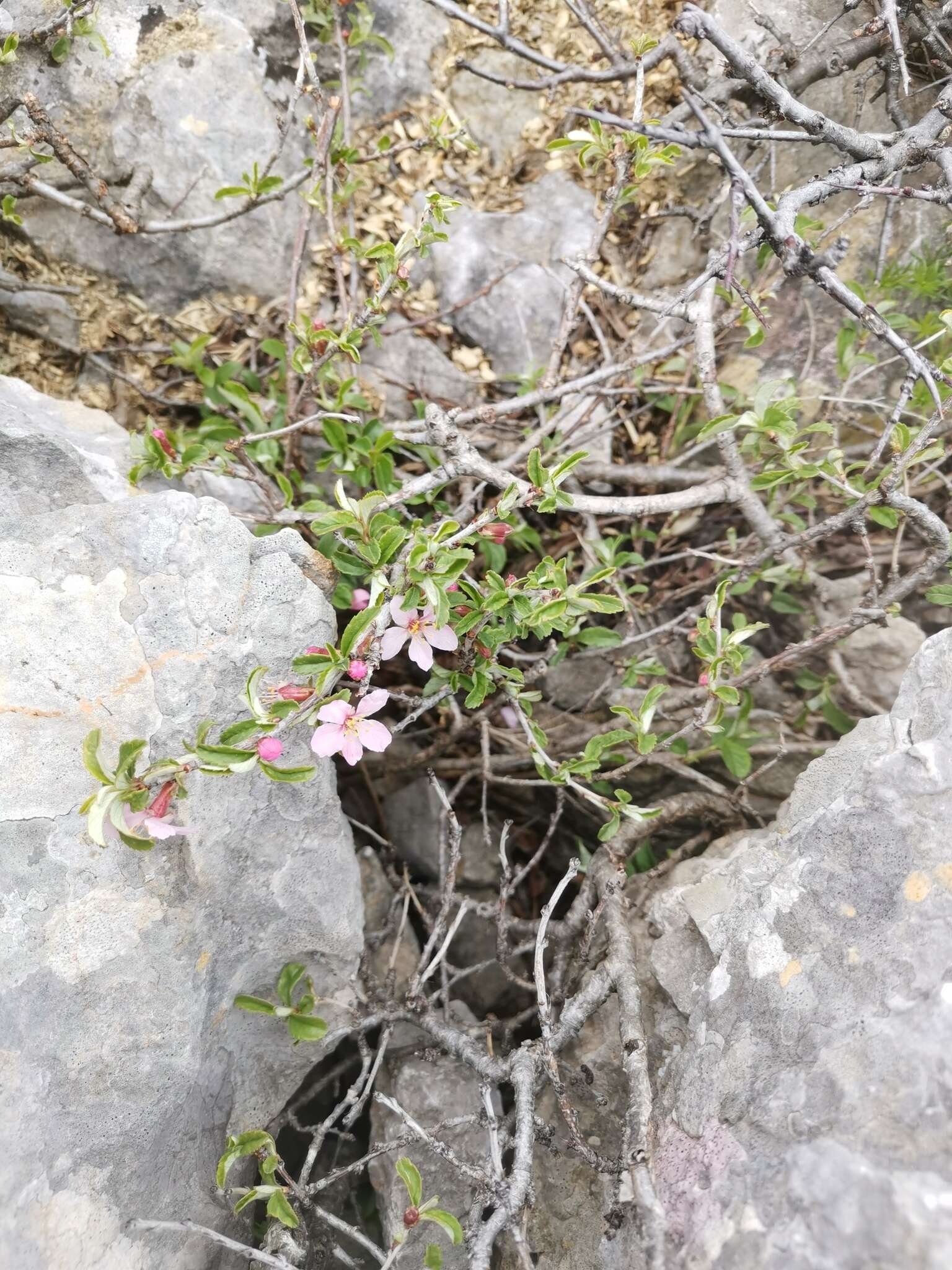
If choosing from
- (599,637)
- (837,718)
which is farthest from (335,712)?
(837,718)

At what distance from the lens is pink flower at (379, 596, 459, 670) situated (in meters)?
1.99

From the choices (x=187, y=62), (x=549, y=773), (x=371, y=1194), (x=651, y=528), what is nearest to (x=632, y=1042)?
(x=549, y=773)

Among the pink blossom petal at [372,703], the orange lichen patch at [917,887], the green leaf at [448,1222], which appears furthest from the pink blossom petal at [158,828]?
the orange lichen patch at [917,887]

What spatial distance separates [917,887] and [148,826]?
1486 millimetres

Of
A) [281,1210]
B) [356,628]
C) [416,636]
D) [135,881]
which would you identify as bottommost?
[281,1210]

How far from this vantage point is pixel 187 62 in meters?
2.77

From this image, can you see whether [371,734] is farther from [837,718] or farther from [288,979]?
[837,718]

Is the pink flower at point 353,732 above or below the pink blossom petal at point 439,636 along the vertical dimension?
below

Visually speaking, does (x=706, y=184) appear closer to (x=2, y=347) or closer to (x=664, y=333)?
(x=664, y=333)

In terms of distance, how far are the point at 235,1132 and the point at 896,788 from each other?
1713mm

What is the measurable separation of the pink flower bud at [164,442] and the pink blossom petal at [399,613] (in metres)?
0.86

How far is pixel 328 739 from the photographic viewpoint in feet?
6.08

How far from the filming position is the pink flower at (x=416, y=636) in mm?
1994

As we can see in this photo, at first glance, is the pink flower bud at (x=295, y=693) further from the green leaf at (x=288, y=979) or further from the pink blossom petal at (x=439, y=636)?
the green leaf at (x=288, y=979)
